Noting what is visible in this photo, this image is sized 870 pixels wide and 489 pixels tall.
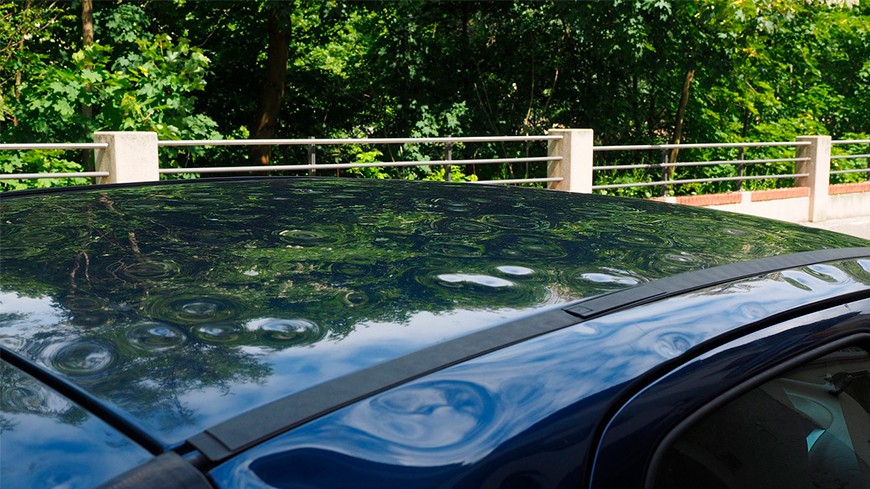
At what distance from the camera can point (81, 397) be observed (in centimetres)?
110

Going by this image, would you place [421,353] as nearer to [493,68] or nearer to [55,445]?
[55,445]

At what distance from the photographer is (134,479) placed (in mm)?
957

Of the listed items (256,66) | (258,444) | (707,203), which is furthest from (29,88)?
(258,444)

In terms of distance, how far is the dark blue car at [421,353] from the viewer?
3.50 feet

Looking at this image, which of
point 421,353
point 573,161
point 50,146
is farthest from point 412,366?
point 573,161

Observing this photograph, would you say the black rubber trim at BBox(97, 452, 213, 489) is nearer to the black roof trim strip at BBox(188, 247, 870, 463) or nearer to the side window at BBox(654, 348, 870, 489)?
the black roof trim strip at BBox(188, 247, 870, 463)

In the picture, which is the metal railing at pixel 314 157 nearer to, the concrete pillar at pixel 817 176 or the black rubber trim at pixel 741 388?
the concrete pillar at pixel 817 176

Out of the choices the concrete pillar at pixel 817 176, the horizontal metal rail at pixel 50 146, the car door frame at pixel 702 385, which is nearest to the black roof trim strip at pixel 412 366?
the car door frame at pixel 702 385

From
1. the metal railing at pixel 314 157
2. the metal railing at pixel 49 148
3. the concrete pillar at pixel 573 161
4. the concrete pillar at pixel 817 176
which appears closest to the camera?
the metal railing at pixel 49 148

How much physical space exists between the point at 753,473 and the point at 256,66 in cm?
1944

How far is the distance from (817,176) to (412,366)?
1669cm

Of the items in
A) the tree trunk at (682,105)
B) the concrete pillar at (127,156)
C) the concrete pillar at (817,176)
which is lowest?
the concrete pillar at (817,176)

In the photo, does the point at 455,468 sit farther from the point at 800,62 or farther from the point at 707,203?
the point at 800,62

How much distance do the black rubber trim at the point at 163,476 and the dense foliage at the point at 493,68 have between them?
1370 centimetres
